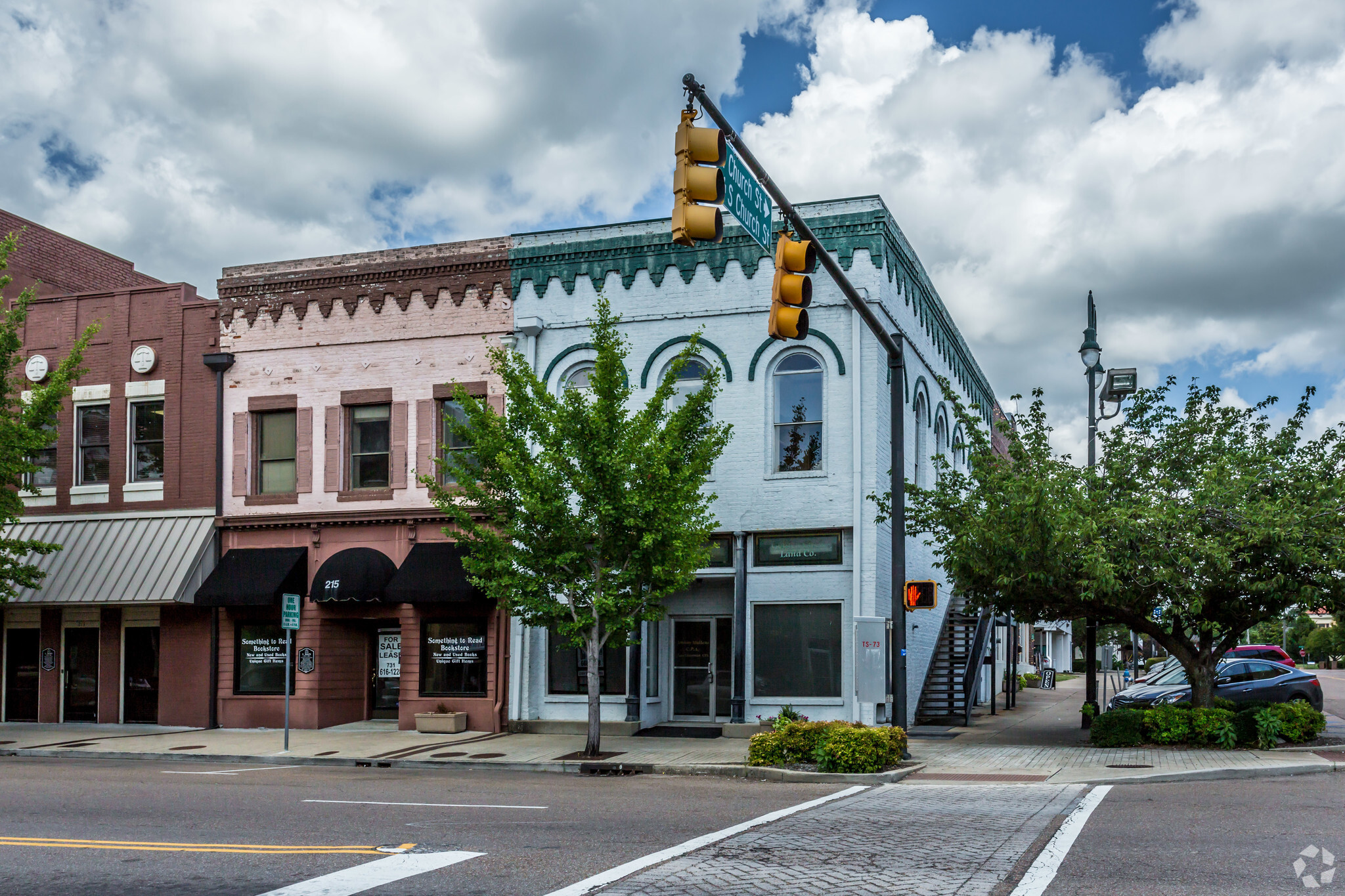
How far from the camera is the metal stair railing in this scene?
23875mm

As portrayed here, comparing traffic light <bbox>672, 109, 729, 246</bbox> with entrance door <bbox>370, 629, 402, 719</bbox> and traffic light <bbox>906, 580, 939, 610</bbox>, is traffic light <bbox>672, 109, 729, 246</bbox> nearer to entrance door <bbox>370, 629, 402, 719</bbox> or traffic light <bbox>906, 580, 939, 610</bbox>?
traffic light <bbox>906, 580, 939, 610</bbox>

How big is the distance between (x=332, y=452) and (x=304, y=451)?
2.03 feet

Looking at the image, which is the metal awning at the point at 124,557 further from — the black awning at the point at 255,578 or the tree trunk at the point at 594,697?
the tree trunk at the point at 594,697

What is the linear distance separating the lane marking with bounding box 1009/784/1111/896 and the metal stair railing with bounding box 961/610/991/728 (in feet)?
37.0

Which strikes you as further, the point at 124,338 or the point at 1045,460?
the point at 124,338

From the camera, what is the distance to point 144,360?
2525 cm

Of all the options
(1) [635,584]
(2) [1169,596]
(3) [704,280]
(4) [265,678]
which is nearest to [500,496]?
(1) [635,584]

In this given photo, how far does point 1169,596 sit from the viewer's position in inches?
714

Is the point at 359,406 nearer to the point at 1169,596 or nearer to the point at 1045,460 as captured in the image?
the point at 1045,460

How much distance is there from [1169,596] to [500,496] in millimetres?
10339

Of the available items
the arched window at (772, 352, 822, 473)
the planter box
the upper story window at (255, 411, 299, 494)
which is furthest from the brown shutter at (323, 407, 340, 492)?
the arched window at (772, 352, 822, 473)

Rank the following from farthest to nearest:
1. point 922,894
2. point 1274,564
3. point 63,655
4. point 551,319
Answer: point 63,655 < point 551,319 < point 1274,564 < point 922,894

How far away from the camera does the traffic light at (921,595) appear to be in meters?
17.2

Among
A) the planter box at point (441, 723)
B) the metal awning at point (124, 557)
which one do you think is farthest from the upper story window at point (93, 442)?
the planter box at point (441, 723)
